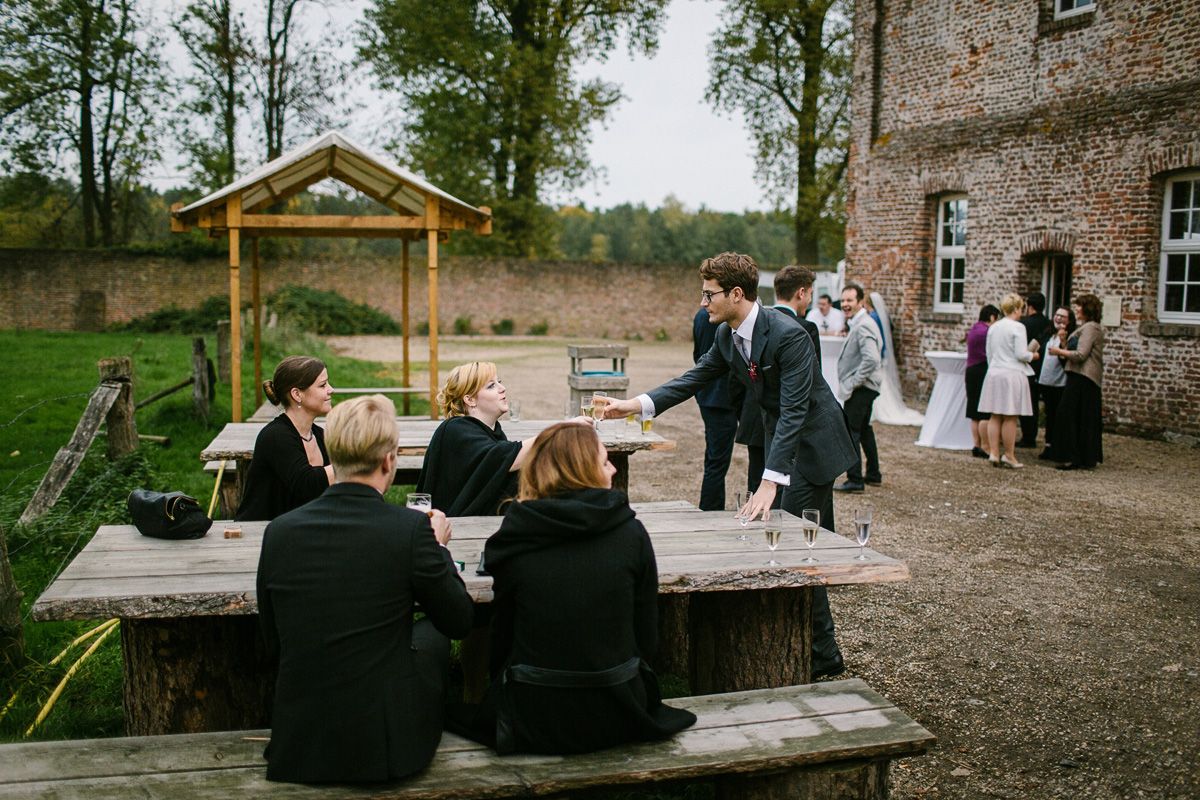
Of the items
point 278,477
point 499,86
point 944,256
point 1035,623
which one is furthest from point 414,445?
point 499,86

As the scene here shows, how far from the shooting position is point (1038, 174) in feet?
48.3

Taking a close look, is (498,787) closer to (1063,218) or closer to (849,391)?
(849,391)

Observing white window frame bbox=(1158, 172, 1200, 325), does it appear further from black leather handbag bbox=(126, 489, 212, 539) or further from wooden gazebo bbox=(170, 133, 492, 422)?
black leather handbag bbox=(126, 489, 212, 539)

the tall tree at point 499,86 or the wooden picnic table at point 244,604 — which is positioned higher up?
the tall tree at point 499,86

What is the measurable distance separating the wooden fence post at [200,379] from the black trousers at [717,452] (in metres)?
6.38

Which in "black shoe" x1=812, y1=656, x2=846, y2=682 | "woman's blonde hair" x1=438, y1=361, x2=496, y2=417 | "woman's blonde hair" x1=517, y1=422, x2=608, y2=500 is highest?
"woman's blonde hair" x1=438, y1=361, x2=496, y2=417

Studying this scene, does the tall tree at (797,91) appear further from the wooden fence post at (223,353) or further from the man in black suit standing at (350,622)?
the man in black suit standing at (350,622)

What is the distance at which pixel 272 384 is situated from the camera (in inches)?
198

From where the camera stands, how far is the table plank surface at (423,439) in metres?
6.35

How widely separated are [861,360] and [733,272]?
5.28 m

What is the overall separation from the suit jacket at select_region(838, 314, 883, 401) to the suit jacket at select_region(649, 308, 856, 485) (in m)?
4.73

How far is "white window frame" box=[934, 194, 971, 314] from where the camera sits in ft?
54.1

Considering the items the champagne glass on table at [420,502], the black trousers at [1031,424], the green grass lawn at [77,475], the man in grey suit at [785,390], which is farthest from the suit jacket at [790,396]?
the black trousers at [1031,424]

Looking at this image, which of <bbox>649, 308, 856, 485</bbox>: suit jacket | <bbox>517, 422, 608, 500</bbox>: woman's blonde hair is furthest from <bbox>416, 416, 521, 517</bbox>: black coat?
<bbox>517, 422, 608, 500</bbox>: woman's blonde hair
